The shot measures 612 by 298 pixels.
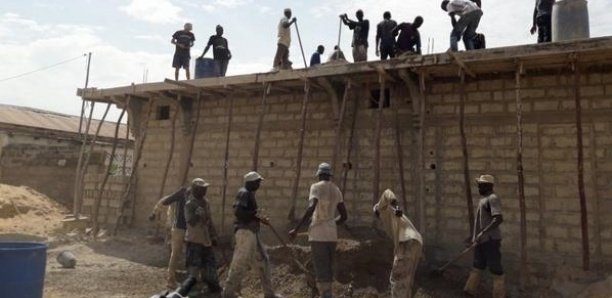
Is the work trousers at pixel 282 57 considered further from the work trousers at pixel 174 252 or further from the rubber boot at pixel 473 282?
the rubber boot at pixel 473 282

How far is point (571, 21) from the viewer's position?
745 centimetres

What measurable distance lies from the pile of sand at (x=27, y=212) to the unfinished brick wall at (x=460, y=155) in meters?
6.30

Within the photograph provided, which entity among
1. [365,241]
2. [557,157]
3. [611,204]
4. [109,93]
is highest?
[109,93]

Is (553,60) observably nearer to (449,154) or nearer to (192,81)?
(449,154)

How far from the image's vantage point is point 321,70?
857 cm

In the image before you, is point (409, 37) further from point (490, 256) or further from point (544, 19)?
point (490, 256)

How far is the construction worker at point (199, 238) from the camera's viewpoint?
6797 mm

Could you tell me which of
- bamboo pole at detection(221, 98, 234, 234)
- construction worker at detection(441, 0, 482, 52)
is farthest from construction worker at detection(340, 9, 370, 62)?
A: bamboo pole at detection(221, 98, 234, 234)

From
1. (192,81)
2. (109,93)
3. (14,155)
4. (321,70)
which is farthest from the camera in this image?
(14,155)

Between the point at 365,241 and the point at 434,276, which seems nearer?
the point at 434,276

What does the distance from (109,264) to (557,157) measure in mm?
7372

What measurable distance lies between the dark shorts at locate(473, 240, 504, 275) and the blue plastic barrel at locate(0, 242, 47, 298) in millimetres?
4928

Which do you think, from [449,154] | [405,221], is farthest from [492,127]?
[405,221]

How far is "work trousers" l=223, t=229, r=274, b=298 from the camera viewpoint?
20.2ft
